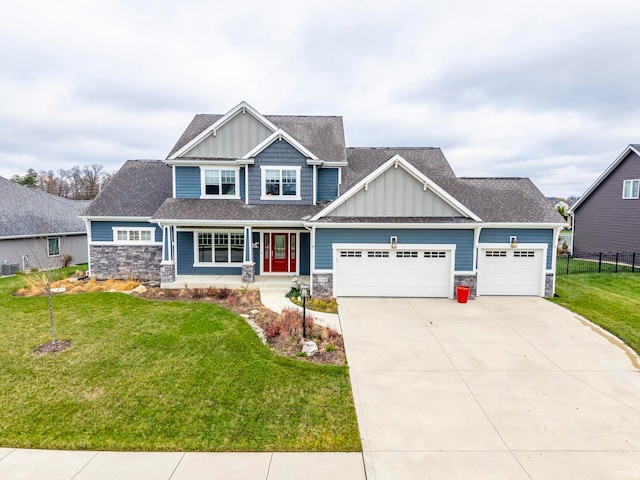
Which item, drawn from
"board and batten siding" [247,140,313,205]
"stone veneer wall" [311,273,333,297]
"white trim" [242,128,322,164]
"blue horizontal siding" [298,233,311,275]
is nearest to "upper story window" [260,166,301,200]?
"board and batten siding" [247,140,313,205]

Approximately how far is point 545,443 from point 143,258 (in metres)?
16.0

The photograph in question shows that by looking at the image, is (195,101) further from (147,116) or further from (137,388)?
(137,388)

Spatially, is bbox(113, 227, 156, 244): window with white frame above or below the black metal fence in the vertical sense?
above

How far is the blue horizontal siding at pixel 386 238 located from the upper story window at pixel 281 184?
3.39 meters

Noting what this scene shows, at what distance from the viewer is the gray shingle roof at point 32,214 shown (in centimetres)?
1959

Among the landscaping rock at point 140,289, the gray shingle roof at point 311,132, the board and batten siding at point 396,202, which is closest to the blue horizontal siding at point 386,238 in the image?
the board and batten siding at point 396,202

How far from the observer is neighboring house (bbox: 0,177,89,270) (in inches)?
752

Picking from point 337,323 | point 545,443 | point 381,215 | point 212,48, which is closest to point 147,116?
point 212,48

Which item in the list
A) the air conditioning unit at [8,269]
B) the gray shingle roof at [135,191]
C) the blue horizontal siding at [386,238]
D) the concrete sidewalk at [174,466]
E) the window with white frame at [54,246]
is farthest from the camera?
the window with white frame at [54,246]

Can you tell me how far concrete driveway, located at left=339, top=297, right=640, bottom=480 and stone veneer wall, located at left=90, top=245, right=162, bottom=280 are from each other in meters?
10.4

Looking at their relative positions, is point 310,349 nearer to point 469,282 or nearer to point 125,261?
point 469,282

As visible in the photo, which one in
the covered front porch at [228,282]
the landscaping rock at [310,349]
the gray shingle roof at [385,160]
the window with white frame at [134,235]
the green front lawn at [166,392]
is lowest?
the green front lawn at [166,392]

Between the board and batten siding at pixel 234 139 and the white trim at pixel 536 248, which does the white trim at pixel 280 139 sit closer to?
the board and batten siding at pixel 234 139

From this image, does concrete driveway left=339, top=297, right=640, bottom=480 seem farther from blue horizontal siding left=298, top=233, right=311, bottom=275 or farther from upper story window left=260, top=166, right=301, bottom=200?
upper story window left=260, top=166, right=301, bottom=200
